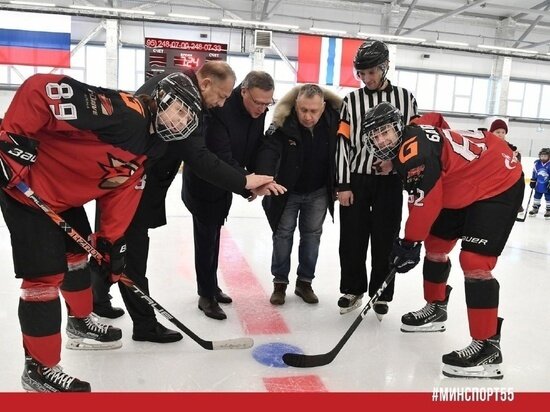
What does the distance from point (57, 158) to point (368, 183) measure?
55.0 inches

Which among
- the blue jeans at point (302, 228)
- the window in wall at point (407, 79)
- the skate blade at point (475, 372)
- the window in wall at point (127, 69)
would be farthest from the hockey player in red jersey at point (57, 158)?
the window in wall at point (407, 79)

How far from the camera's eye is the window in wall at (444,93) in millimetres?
14250

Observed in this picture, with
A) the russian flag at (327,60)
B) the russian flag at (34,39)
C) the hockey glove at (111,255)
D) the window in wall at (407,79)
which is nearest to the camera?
the hockey glove at (111,255)

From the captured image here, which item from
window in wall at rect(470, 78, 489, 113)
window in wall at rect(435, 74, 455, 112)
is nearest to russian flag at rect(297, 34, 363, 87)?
window in wall at rect(435, 74, 455, 112)

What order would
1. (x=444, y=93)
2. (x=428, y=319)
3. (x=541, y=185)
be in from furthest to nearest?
(x=444, y=93) → (x=541, y=185) → (x=428, y=319)

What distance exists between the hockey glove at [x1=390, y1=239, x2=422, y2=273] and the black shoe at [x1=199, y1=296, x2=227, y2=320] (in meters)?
0.86

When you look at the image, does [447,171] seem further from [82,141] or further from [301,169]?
[82,141]

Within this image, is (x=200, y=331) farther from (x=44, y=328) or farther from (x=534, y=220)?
(x=534, y=220)

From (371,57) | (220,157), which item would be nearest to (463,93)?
(371,57)

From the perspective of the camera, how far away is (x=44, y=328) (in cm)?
151

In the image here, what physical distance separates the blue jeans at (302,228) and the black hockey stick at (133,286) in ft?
2.22

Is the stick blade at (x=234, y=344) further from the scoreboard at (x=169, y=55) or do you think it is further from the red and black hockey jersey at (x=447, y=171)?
the scoreboard at (x=169, y=55)

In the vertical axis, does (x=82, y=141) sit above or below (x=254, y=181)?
above

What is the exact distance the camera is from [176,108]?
1.55m
